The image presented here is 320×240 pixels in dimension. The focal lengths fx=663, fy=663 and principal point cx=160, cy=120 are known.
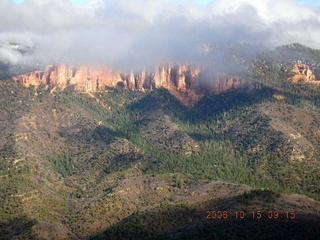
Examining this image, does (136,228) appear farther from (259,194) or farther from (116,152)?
(116,152)

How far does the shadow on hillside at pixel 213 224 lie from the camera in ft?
383

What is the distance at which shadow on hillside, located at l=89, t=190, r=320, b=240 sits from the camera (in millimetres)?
116812

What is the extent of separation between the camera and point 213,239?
386 ft

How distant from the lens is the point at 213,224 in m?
127

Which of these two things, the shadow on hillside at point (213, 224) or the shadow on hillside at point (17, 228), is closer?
the shadow on hillside at point (213, 224)
